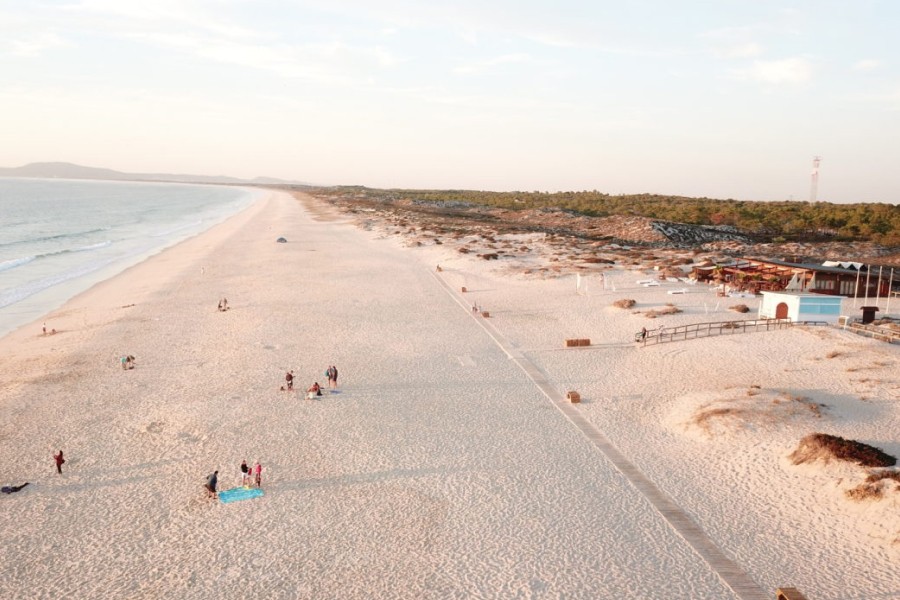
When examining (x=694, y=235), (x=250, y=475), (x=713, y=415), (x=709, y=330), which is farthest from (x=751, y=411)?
(x=694, y=235)

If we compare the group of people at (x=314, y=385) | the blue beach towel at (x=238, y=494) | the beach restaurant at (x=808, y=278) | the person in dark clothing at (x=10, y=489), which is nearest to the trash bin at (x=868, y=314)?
the beach restaurant at (x=808, y=278)

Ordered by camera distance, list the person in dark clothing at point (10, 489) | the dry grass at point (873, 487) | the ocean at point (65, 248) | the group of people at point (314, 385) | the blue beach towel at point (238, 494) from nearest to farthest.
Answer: the dry grass at point (873, 487), the blue beach towel at point (238, 494), the person in dark clothing at point (10, 489), the group of people at point (314, 385), the ocean at point (65, 248)

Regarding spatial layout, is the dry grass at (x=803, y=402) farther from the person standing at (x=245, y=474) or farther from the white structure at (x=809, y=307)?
the person standing at (x=245, y=474)

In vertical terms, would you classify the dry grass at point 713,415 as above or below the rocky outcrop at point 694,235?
below

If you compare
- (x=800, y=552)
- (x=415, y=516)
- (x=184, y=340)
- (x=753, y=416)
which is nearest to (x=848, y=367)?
(x=753, y=416)

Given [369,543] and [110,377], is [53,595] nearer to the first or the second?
[369,543]

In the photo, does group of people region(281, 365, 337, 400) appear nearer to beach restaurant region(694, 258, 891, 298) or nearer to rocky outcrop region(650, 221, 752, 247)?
beach restaurant region(694, 258, 891, 298)

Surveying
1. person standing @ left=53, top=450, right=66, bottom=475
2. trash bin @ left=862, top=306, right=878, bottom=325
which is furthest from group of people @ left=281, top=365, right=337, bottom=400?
trash bin @ left=862, top=306, right=878, bottom=325
